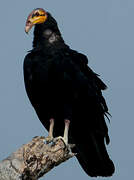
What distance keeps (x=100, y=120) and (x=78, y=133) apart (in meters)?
0.41

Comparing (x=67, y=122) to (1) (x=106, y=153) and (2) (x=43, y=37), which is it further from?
(2) (x=43, y=37)

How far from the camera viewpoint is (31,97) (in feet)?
23.9

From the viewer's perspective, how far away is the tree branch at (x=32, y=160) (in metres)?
4.75

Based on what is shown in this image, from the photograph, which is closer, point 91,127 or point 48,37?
point 91,127

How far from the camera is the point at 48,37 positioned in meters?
7.56

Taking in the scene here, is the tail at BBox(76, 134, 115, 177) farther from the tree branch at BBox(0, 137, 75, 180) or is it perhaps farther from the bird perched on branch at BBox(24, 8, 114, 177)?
the tree branch at BBox(0, 137, 75, 180)

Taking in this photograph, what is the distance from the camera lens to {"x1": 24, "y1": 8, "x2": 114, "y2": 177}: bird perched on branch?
705 centimetres

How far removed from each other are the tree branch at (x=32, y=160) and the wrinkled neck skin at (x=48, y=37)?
1876mm

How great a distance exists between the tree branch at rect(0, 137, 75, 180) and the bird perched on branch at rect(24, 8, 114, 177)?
1.19 meters

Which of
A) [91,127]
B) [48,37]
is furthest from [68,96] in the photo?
[48,37]

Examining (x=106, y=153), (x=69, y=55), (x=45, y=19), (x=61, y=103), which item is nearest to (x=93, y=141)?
(x=106, y=153)

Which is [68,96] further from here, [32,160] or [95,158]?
[32,160]

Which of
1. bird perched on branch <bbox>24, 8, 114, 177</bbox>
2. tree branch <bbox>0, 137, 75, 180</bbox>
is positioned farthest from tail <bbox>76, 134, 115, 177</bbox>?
tree branch <bbox>0, 137, 75, 180</bbox>

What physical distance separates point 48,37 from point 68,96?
3.35ft
